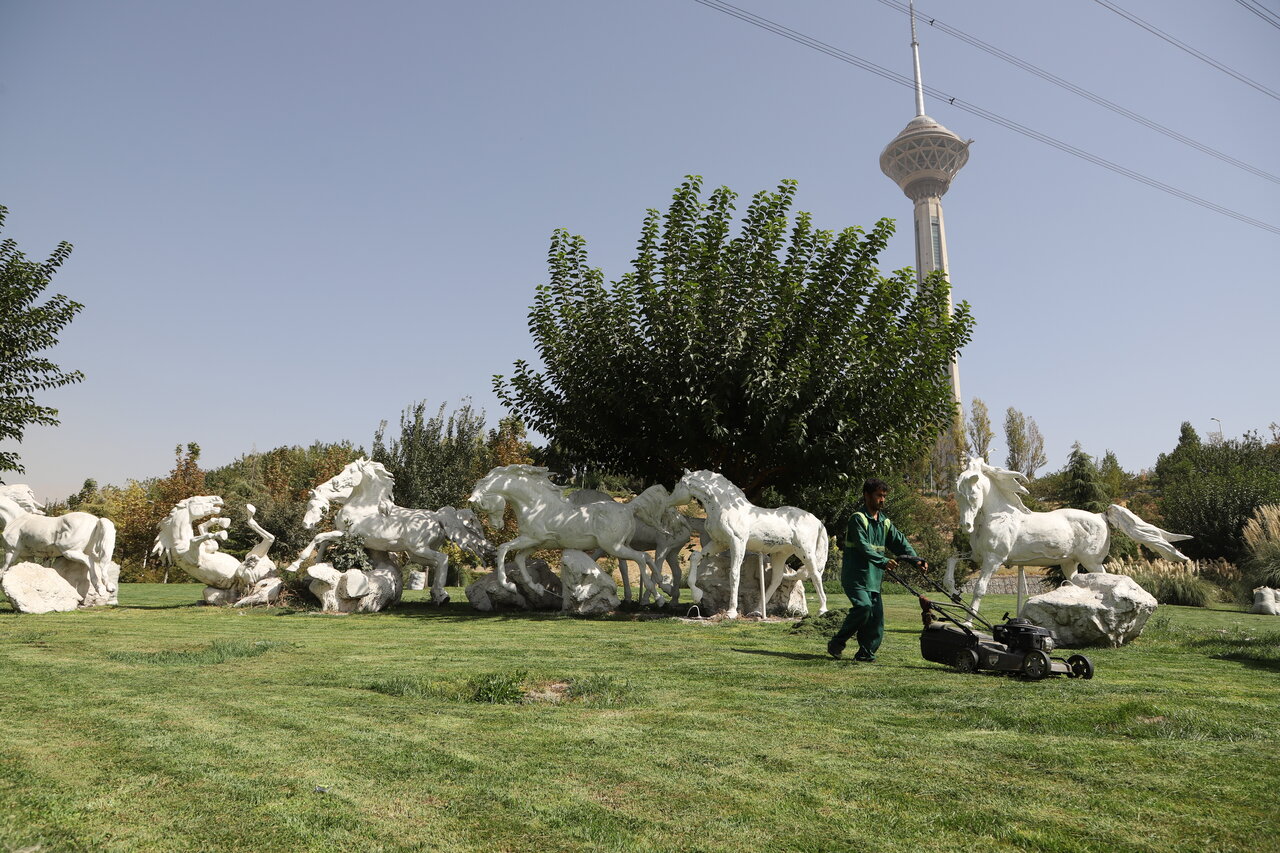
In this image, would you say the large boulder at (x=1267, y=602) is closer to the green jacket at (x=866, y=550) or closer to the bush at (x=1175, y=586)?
the bush at (x=1175, y=586)

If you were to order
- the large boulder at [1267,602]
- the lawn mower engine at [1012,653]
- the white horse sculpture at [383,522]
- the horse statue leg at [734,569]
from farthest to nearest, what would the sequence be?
the large boulder at [1267,602]
the white horse sculpture at [383,522]
the horse statue leg at [734,569]
the lawn mower engine at [1012,653]

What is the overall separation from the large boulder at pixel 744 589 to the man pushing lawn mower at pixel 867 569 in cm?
523

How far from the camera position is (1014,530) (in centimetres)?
1066

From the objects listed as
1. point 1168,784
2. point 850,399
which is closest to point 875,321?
point 850,399

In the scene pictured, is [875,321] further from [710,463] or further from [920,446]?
[710,463]

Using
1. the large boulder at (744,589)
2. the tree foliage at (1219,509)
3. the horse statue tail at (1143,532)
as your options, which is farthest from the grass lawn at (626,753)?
the tree foliage at (1219,509)

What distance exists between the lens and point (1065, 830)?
306 cm

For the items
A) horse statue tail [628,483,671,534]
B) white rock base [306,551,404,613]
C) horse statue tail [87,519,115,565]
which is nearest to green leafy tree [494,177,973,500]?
horse statue tail [628,483,671,534]

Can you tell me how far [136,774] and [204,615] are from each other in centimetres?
1001

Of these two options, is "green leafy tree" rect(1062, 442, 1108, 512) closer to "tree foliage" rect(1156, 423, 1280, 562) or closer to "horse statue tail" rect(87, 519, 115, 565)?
"tree foliage" rect(1156, 423, 1280, 562)

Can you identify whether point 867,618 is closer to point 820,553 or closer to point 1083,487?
point 820,553

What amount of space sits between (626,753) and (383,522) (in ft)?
35.9

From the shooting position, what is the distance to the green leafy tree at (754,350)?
45.1ft

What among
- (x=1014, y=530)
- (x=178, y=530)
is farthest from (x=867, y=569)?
(x=178, y=530)
